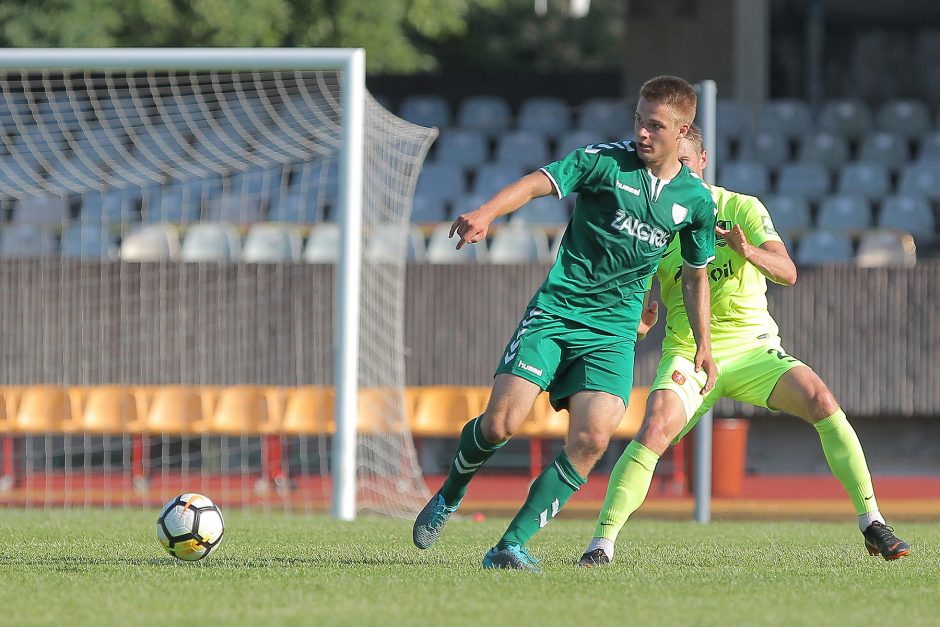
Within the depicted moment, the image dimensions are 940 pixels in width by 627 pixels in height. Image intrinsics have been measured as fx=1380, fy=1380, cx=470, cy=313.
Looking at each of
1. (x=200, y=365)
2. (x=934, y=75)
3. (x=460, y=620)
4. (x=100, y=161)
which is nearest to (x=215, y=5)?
(x=100, y=161)

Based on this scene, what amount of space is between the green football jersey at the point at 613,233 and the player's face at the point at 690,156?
1.57ft

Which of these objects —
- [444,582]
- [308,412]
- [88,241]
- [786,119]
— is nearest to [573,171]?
[444,582]

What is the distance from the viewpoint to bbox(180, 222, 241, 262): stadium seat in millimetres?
15781

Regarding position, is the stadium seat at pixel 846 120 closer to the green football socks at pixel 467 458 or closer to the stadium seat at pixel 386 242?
the stadium seat at pixel 386 242

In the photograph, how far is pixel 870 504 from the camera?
6.66 m

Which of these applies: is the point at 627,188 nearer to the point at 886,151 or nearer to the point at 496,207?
the point at 496,207

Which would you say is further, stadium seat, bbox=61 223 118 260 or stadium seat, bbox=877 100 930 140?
stadium seat, bbox=877 100 930 140

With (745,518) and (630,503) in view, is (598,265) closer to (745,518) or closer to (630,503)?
(630,503)

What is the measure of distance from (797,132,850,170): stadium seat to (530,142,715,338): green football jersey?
1308 centimetres

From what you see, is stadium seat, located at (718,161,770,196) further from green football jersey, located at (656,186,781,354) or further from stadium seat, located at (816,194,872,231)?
green football jersey, located at (656,186,781,354)

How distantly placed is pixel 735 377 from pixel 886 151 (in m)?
12.8

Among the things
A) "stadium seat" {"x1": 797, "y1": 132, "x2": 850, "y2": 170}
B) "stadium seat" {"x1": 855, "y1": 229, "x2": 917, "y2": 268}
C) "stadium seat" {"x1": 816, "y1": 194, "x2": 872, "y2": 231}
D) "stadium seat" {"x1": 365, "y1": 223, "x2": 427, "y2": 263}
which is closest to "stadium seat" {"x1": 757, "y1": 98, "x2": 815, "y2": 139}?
"stadium seat" {"x1": 797, "y1": 132, "x2": 850, "y2": 170}

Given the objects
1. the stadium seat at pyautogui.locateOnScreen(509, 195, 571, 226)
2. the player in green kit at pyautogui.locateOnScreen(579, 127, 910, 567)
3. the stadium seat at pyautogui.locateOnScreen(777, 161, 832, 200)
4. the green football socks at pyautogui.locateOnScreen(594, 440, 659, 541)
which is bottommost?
the green football socks at pyautogui.locateOnScreen(594, 440, 659, 541)

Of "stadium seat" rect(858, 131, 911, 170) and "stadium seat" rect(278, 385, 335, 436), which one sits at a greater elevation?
"stadium seat" rect(858, 131, 911, 170)
